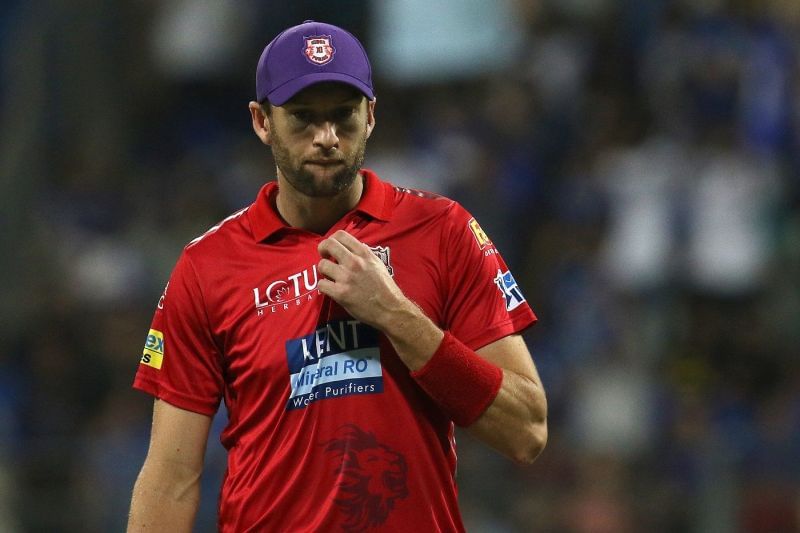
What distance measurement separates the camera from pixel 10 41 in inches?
430

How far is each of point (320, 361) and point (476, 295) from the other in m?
0.44

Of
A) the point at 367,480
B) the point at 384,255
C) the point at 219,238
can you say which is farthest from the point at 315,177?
the point at 367,480

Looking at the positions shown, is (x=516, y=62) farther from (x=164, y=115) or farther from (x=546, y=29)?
(x=164, y=115)

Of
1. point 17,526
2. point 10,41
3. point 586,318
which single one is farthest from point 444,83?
point 17,526

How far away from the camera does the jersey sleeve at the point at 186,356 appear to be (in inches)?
151

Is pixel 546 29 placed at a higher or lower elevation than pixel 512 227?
higher

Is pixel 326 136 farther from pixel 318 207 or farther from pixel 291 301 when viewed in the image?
pixel 291 301

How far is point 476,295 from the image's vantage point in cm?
378

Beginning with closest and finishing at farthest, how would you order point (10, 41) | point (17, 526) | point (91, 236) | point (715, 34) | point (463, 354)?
point (463, 354), point (17, 526), point (715, 34), point (91, 236), point (10, 41)

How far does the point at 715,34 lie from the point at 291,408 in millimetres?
6062

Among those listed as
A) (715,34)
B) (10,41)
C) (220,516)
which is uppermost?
(10,41)

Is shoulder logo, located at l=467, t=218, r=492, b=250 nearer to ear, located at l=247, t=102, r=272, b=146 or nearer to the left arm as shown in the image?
the left arm

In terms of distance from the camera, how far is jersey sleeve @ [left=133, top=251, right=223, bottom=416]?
12.5 feet

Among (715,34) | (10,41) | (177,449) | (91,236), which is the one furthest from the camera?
(10,41)
